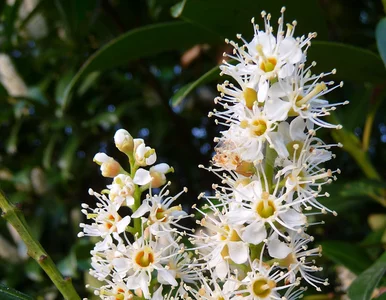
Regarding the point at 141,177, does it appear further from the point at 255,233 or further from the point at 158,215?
the point at 255,233

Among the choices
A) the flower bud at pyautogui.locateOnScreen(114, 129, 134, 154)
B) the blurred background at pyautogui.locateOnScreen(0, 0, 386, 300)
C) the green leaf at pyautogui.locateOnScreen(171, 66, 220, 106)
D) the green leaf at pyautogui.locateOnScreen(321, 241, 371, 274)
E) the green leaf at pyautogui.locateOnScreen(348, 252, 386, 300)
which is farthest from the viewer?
the blurred background at pyautogui.locateOnScreen(0, 0, 386, 300)

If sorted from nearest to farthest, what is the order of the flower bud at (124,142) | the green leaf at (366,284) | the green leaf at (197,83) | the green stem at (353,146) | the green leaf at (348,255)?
1. the flower bud at (124,142)
2. the green leaf at (366,284)
3. the green leaf at (197,83)
4. the green leaf at (348,255)
5. the green stem at (353,146)

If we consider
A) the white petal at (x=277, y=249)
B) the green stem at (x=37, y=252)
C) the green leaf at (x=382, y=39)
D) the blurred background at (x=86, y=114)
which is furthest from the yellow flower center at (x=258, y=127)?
the blurred background at (x=86, y=114)

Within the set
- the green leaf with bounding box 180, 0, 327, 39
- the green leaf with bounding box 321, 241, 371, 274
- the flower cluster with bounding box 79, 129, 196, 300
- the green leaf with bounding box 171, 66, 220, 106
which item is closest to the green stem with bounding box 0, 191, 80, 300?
the flower cluster with bounding box 79, 129, 196, 300

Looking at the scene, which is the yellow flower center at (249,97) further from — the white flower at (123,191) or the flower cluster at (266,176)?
the white flower at (123,191)

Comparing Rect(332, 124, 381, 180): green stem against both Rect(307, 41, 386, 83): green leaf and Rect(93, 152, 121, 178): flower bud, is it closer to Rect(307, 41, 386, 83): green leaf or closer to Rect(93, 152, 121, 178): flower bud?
Rect(307, 41, 386, 83): green leaf

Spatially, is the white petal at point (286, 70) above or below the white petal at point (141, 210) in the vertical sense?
above
